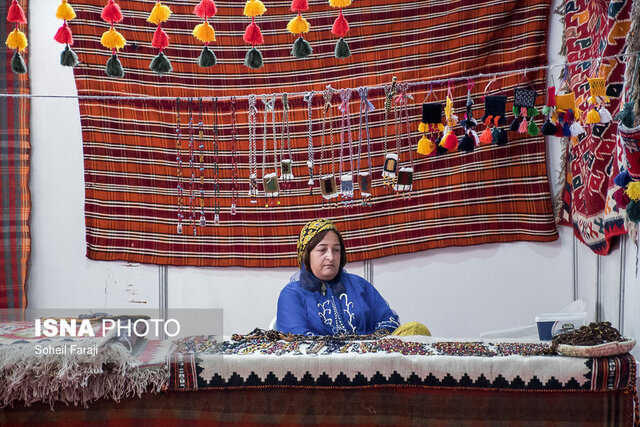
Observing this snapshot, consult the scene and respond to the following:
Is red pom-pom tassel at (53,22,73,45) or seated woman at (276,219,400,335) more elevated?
red pom-pom tassel at (53,22,73,45)

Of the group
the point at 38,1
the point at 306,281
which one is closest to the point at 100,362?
the point at 306,281

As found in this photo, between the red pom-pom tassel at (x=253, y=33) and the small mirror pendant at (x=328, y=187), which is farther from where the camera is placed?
the small mirror pendant at (x=328, y=187)

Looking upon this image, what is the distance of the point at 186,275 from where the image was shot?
4.50 m

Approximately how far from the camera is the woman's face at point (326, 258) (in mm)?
3266

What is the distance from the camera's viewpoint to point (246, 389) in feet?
8.27

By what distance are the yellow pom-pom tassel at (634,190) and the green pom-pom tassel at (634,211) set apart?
0.11 ft

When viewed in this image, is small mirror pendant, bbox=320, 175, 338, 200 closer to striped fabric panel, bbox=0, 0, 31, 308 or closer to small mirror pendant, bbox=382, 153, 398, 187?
small mirror pendant, bbox=382, 153, 398, 187

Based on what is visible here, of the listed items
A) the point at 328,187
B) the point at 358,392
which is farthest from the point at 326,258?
the point at 358,392

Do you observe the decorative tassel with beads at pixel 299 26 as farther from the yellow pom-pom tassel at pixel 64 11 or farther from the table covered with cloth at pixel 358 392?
the table covered with cloth at pixel 358 392

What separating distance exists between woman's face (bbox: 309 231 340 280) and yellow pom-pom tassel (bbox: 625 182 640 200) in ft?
4.42

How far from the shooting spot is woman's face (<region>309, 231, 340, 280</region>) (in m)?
3.27

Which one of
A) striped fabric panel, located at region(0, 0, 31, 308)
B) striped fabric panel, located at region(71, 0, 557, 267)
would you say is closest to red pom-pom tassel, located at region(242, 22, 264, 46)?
striped fabric panel, located at region(71, 0, 557, 267)

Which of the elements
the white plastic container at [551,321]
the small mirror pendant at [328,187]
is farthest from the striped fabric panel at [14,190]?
the white plastic container at [551,321]

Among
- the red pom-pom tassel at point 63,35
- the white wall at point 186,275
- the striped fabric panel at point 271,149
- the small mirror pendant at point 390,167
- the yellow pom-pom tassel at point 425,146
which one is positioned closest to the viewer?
the red pom-pom tassel at point 63,35
